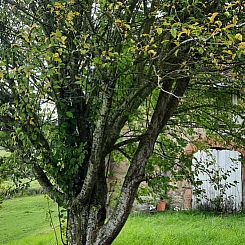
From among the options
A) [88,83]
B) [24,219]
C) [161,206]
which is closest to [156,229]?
[161,206]

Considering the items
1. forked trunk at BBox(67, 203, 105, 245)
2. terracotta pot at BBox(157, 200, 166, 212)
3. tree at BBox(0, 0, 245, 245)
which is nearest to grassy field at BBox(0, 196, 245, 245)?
terracotta pot at BBox(157, 200, 166, 212)

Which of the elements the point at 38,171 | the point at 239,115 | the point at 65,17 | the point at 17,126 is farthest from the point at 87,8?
the point at 239,115

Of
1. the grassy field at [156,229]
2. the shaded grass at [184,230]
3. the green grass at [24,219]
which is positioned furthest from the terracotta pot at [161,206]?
the green grass at [24,219]

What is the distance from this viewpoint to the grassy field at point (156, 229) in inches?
295

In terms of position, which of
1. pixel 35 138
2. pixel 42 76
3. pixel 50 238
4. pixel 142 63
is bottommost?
pixel 50 238

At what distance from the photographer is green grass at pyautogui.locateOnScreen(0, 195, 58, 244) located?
33.8ft

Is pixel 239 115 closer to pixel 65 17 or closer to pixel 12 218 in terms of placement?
pixel 65 17

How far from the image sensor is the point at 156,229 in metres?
8.77

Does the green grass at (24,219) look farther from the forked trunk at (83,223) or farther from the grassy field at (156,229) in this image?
the forked trunk at (83,223)

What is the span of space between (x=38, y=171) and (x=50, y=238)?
4856 millimetres

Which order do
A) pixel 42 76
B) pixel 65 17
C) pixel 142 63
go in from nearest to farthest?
pixel 42 76 → pixel 65 17 → pixel 142 63

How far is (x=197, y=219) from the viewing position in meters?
10.2

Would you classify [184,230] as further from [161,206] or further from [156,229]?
[161,206]

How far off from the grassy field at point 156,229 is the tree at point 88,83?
1694 mm
